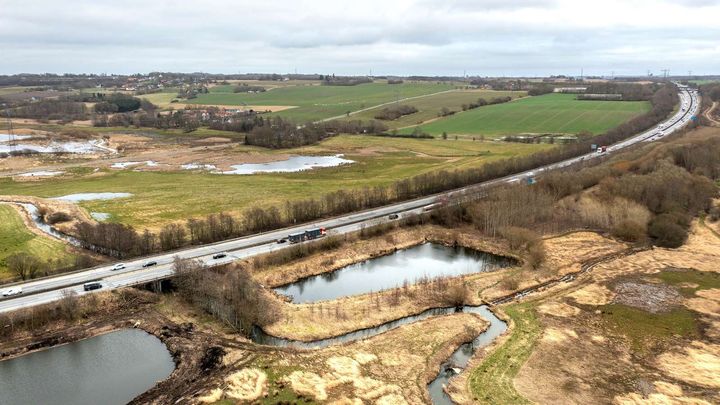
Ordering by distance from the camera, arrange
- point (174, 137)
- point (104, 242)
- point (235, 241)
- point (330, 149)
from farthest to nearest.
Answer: point (174, 137)
point (330, 149)
point (235, 241)
point (104, 242)

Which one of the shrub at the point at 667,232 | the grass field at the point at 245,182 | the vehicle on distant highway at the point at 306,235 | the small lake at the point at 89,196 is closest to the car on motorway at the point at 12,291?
the grass field at the point at 245,182

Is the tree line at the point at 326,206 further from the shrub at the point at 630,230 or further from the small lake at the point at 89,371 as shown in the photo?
the small lake at the point at 89,371

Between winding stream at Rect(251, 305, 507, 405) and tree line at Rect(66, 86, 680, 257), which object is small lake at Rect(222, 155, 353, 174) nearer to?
tree line at Rect(66, 86, 680, 257)

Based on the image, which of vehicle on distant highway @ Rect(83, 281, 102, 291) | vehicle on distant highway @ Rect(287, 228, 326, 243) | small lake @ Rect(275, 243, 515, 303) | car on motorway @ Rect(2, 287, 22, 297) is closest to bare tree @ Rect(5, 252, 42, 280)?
car on motorway @ Rect(2, 287, 22, 297)

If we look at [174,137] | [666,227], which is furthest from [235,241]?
[174,137]

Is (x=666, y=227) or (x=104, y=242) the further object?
(x=666, y=227)

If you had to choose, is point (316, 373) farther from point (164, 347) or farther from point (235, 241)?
point (235, 241)
